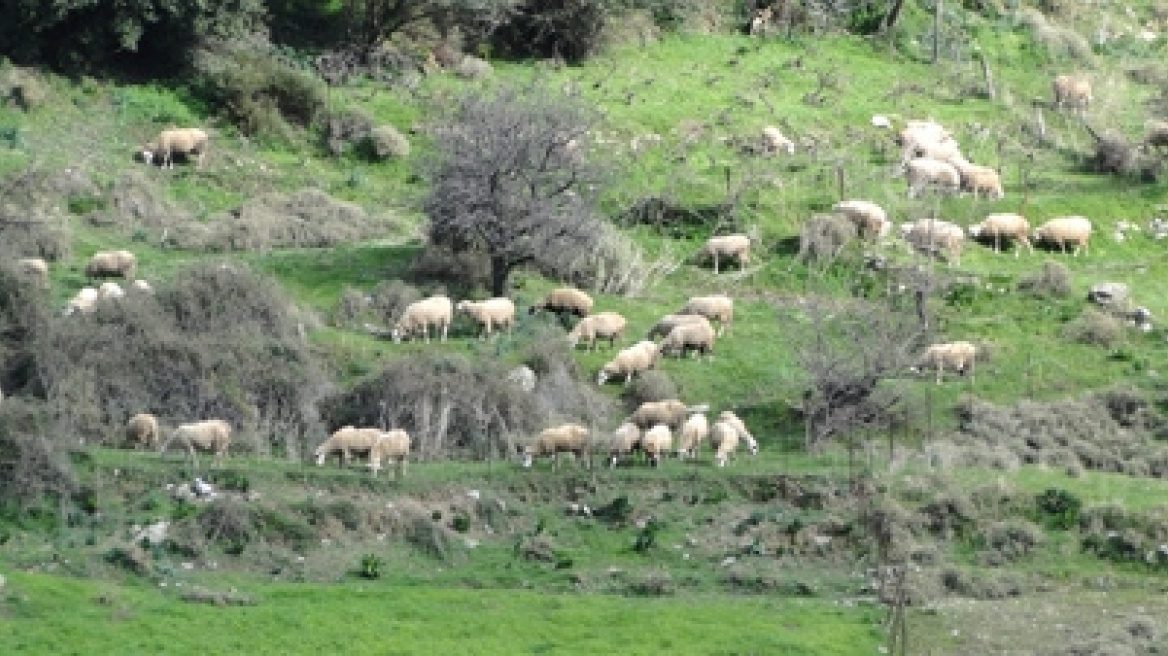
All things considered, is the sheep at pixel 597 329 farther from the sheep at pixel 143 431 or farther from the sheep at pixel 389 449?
the sheep at pixel 143 431

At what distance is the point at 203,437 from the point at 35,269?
7478 mm

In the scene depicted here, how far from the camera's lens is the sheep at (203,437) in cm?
4378

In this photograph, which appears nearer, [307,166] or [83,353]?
[83,353]

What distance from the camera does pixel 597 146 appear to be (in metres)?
62.3

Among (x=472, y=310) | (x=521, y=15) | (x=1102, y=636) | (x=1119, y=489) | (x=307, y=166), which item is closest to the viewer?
(x=1102, y=636)

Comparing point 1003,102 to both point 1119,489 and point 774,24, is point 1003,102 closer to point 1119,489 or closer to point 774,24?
point 774,24

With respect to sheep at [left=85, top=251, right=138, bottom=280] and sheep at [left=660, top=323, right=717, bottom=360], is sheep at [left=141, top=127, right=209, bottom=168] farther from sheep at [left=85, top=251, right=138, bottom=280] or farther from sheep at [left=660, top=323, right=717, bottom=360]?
sheep at [left=660, top=323, right=717, bottom=360]

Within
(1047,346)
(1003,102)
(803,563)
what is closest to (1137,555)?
(803,563)

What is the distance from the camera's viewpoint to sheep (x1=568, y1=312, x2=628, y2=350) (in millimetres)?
51312

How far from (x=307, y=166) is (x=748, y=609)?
23.7 metres

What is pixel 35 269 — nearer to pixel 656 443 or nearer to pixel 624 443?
pixel 624 443

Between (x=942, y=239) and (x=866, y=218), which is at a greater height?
(x=866, y=218)

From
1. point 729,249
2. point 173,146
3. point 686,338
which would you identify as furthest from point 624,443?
point 173,146

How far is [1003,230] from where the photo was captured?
59.9 metres
